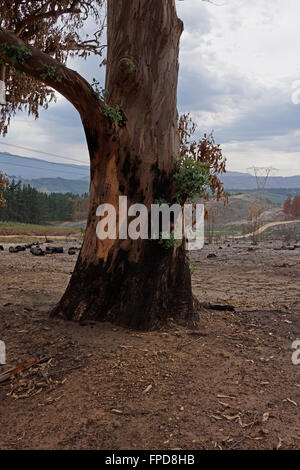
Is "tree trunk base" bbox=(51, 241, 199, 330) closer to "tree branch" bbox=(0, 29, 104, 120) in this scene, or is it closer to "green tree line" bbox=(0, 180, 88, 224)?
"tree branch" bbox=(0, 29, 104, 120)

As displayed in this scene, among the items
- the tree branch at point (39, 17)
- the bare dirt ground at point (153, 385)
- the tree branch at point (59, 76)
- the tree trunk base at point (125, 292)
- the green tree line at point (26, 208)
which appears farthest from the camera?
the green tree line at point (26, 208)

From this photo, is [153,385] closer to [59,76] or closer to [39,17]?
[59,76]


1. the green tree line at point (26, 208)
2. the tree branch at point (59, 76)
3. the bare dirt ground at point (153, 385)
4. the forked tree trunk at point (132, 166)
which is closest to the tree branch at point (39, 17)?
the forked tree trunk at point (132, 166)

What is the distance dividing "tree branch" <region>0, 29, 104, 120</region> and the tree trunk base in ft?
5.24

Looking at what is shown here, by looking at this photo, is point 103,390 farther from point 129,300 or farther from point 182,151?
point 182,151

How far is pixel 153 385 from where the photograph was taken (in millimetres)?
3115

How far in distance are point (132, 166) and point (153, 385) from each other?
231 cm

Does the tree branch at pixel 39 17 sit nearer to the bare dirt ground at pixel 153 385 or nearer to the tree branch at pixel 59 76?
the tree branch at pixel 59 76

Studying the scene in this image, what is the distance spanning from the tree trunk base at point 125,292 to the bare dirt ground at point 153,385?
0.16 meters

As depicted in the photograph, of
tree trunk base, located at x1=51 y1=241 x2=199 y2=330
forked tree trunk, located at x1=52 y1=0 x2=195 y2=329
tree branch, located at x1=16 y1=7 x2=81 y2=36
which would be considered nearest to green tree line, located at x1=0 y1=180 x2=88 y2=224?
tree branch, located at x1=16 y1=7 x2=81 y2=36

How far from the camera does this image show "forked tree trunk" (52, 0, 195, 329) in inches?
167

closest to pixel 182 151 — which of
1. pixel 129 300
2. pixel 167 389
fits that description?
pixel 129 300

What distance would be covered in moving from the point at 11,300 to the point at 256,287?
454 cm

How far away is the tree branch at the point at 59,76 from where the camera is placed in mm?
3691
